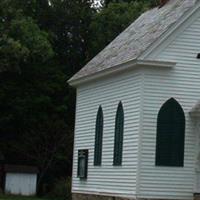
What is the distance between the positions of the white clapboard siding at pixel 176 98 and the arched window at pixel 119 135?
2275 mm

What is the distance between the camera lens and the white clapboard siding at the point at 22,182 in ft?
181

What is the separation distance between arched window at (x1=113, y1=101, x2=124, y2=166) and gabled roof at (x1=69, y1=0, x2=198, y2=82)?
83.2 inches

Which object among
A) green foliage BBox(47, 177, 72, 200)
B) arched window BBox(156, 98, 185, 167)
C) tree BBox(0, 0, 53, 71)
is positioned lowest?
green foliage BBox(47, 177, 72, 200)

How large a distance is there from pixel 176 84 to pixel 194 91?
88cm

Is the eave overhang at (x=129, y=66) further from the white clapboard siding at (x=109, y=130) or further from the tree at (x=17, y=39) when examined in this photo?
the tree at (x=17, y=39)

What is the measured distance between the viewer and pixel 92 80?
1474 inches

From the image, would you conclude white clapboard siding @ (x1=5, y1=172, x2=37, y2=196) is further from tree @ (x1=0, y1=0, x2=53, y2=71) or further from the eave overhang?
the eave overhang

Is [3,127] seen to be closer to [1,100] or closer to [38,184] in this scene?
[1,100]

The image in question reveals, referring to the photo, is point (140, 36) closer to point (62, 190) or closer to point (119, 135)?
point (119, 135)

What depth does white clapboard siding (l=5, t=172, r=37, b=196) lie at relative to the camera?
181 ft

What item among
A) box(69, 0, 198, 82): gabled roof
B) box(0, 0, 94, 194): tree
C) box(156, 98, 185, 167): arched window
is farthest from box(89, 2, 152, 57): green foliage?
box(156, 98, 185, 167): arched window

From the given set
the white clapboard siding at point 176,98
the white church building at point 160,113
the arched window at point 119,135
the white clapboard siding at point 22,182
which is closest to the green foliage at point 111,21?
the white clapboard siding at point 22,182

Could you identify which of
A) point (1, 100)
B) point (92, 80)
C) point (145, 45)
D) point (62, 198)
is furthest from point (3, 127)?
point (145, 45)

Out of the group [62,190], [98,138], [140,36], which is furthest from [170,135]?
[62,190]
